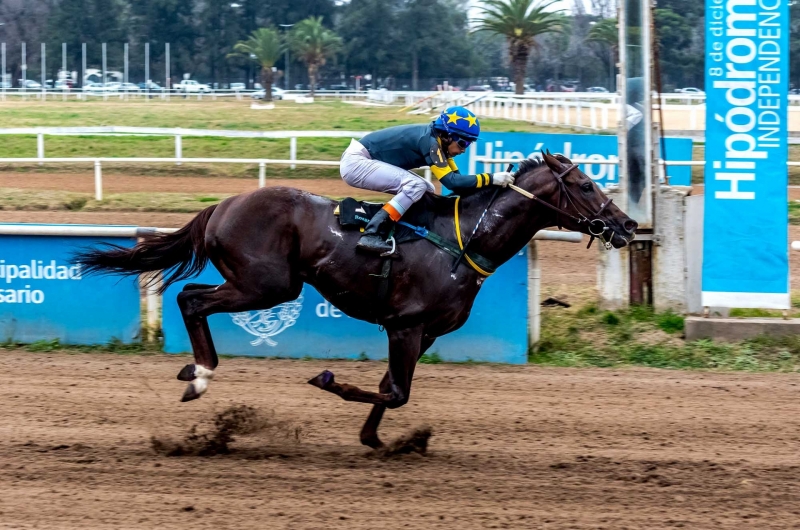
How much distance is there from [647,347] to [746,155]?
1.77 metres

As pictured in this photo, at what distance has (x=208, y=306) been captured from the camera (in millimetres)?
5961

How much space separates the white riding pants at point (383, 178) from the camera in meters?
5.87

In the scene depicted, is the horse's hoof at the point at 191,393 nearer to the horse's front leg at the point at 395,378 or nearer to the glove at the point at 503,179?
the horse's front leg at the point at 395,378

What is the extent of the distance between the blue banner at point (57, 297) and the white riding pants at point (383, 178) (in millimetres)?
2875

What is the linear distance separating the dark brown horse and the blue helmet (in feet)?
1.30

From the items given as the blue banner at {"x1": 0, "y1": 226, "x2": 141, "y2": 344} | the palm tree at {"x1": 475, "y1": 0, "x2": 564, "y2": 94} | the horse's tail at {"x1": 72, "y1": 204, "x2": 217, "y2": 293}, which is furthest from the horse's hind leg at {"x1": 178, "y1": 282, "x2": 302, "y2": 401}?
the palm tree at {"x1": 475, "y1": 0, "x2": 564, "y2": 94}

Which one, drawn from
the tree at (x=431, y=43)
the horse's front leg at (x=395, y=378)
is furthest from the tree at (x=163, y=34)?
the horse's front leg at (x=395, y=378)

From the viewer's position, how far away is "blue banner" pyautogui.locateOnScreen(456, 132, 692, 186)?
12.9 metres

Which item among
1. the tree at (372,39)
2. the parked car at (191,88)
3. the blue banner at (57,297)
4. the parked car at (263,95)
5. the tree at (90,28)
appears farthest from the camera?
the tree at (90,28)

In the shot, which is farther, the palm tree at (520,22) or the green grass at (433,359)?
the palm tree at (520,22)

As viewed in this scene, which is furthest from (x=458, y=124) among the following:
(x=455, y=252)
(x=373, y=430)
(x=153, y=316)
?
(x=153, y=316)

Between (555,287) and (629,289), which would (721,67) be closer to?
(629,289)

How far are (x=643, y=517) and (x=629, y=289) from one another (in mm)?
4417

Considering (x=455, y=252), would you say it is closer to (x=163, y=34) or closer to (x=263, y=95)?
(x=263, y=95)
